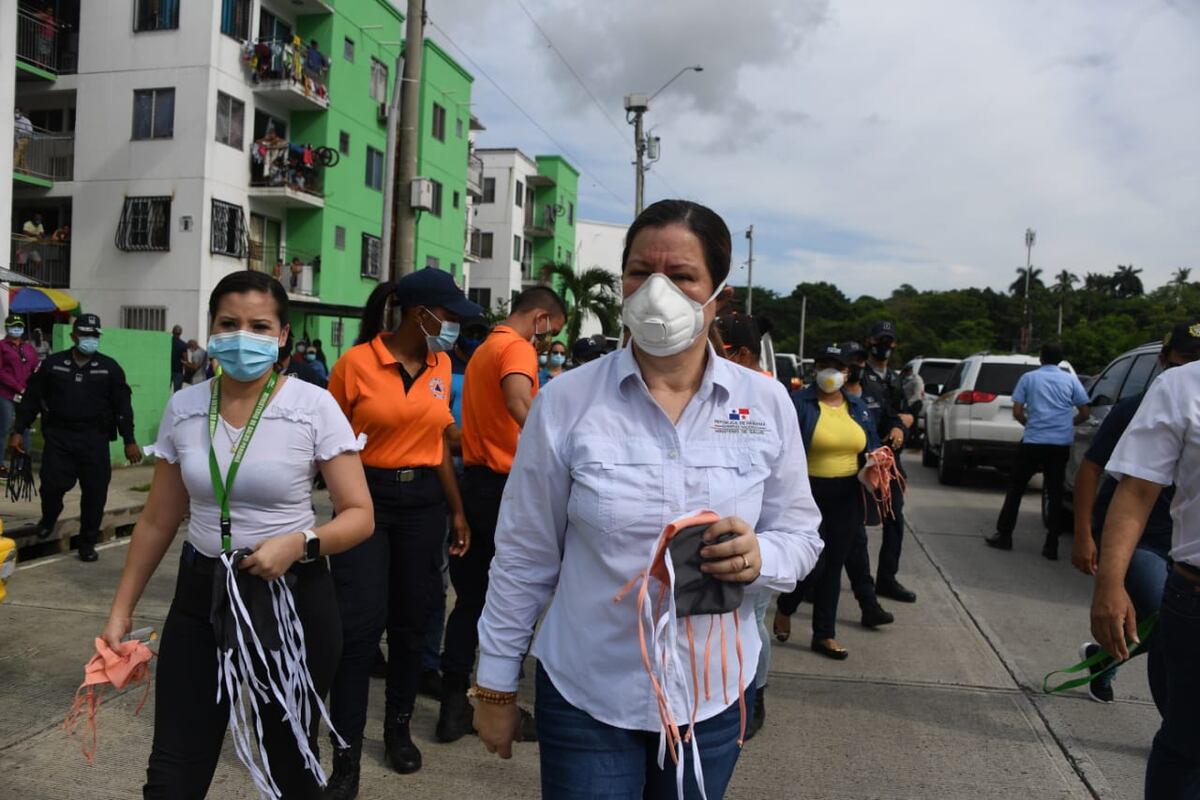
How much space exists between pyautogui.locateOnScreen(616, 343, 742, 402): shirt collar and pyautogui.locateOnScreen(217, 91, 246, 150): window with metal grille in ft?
84.7

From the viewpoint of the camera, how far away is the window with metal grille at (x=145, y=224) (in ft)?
81.2

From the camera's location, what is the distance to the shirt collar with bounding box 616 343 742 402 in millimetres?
2100

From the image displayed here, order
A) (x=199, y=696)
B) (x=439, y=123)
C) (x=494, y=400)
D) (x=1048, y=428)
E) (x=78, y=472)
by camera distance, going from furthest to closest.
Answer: (x=439, y=123) → (x=1048, y=428) → (x=78, y=472) → (x=494, y=400) → (x=199, y=696)

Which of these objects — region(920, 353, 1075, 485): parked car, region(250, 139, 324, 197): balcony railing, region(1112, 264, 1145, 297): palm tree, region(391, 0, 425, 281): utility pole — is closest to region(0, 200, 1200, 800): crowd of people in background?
region(391, 0, 425, 281): utility pole

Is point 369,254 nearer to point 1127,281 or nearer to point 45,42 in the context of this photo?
point 45,42

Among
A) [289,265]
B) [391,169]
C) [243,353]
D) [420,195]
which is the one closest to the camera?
[243,353]

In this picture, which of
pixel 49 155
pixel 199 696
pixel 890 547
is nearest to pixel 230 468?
pixel 199 696

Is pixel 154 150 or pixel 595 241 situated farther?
pixel 595 241

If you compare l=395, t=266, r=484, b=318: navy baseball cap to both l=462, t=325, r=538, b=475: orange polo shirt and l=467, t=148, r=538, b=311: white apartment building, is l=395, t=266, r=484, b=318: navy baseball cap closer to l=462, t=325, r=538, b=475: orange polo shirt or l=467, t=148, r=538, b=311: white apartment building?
l=462, t=325, r=538, b=475: orange polo shirt

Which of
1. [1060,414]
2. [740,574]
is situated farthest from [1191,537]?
[1060,414]

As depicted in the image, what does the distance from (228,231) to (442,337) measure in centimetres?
2392

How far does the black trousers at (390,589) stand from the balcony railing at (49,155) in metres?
26.1

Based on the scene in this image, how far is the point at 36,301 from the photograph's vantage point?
2019cm

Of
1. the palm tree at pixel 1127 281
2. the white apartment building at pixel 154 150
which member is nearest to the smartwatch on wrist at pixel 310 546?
the white apartment building at pixel 154 150
